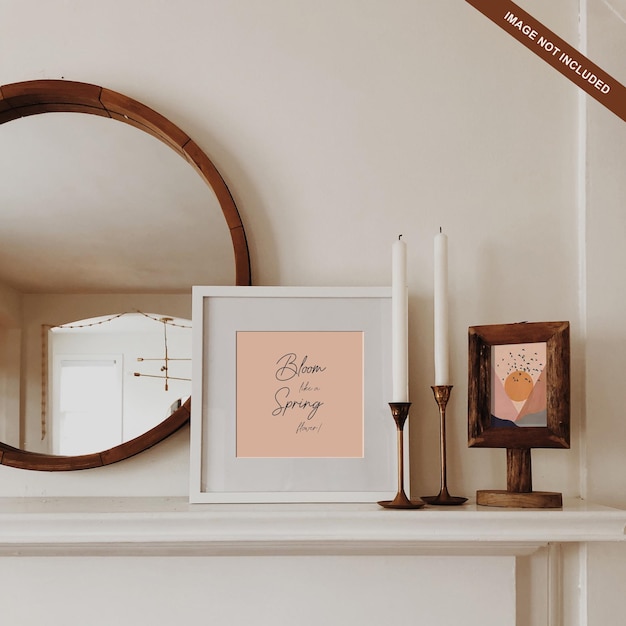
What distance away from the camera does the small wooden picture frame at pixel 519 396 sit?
1092 mm

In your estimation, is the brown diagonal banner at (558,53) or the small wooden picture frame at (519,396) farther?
the brown diagonal banner at (558,53)

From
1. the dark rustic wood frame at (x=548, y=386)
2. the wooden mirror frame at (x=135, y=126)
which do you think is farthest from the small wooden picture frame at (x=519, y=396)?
the wooden mirror frame at (x=135, y=126)

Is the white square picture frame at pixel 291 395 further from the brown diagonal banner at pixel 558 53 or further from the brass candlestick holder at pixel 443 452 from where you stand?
the brown diagonal banner at pixel 558 53

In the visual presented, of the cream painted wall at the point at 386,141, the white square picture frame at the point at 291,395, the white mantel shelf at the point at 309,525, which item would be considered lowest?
the white mantel shelf at the point at 309,525

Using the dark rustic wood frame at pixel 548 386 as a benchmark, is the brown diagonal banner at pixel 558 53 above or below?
above

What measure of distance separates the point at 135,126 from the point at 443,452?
0.70 meters

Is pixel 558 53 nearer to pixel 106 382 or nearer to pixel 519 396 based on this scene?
pixel 519 396

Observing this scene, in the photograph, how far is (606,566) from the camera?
3.91 feet

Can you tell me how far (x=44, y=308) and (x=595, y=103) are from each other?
94 cm

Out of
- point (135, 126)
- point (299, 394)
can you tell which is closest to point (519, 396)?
point (299, 394)

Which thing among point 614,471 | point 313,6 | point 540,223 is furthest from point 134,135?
point 614,471

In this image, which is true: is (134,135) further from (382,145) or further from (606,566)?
(606,566)

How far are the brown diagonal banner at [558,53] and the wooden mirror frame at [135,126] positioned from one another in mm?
484

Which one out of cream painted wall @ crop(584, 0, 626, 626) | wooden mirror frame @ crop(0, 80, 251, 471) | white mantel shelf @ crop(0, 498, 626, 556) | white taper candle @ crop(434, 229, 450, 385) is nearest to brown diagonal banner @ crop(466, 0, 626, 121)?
cream painted wall @ crop(584, 0, 626, 626)
